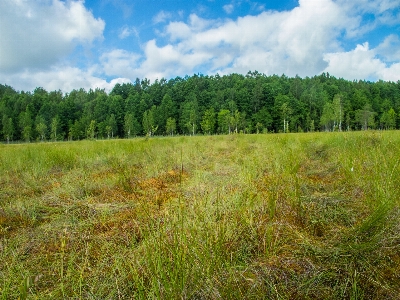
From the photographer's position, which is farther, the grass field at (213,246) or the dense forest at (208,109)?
the dense forest at (208,109)

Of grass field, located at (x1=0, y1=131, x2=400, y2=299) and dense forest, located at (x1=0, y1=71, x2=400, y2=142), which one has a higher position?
dense forest, located at (x1=0, y1=71, x2=400, y2=142)

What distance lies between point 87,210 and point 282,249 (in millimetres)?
2010

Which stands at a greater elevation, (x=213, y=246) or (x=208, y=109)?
(x=208, y=109)

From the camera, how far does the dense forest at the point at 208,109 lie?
53219 mm

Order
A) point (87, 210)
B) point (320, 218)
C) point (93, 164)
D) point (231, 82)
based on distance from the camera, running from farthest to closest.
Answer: point (231, 82), point (93, 164), point (87, 210), point (320, 218)

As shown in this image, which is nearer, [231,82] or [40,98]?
[40,98]

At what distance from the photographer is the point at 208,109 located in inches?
2527

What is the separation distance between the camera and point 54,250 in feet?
5.76

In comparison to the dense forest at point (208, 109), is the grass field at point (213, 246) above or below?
below

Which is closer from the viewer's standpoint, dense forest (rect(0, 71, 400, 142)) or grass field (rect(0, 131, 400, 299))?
grass field (rect(0, 131, 400, 299))

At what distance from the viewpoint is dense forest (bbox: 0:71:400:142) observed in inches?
2095

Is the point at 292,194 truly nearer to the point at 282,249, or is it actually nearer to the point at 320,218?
the point at 320,218

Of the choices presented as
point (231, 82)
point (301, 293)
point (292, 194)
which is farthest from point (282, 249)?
point (231, 82)

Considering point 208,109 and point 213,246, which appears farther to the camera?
point 208,109
